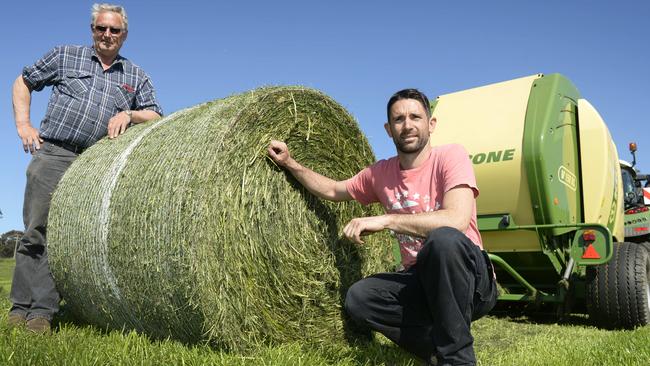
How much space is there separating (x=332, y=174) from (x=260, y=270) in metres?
0.97

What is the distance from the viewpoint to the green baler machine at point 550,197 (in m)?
5.26

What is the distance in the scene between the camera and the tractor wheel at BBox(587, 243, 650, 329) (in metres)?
5.24

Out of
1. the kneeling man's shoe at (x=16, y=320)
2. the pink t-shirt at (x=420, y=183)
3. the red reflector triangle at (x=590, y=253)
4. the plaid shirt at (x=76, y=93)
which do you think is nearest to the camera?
the pink t-shirt at (x=420, y=183)

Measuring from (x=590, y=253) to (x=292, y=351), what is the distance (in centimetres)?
305

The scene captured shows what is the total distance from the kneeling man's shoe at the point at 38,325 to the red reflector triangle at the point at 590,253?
4.21 m

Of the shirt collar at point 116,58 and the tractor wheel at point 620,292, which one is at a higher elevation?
the shirt collar at point 116,58

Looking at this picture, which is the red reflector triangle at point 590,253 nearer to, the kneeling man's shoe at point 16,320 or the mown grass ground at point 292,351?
the mown grass ground at point 292,351

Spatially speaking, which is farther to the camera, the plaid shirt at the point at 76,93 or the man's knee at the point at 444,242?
the plaid shirt at the point at 76,93

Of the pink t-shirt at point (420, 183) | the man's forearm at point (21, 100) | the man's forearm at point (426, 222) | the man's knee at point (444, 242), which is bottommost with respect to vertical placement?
the man's knee at point (444, 242)

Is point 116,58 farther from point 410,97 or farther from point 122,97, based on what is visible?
point 410,97

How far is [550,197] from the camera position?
5.28 metres

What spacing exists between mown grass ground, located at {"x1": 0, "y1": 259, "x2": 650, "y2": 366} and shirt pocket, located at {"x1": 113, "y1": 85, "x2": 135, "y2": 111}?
1.65 metres

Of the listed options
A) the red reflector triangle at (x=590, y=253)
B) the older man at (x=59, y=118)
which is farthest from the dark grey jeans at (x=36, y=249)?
the red reflector triangle at (x=590, y=253)

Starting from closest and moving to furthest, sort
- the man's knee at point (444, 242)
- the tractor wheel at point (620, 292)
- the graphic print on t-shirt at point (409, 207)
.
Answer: the man's knee at point (444, 242)
the graphic print on t-shirt at point (409, 207)
the tractor wheel at point (620, 292)
